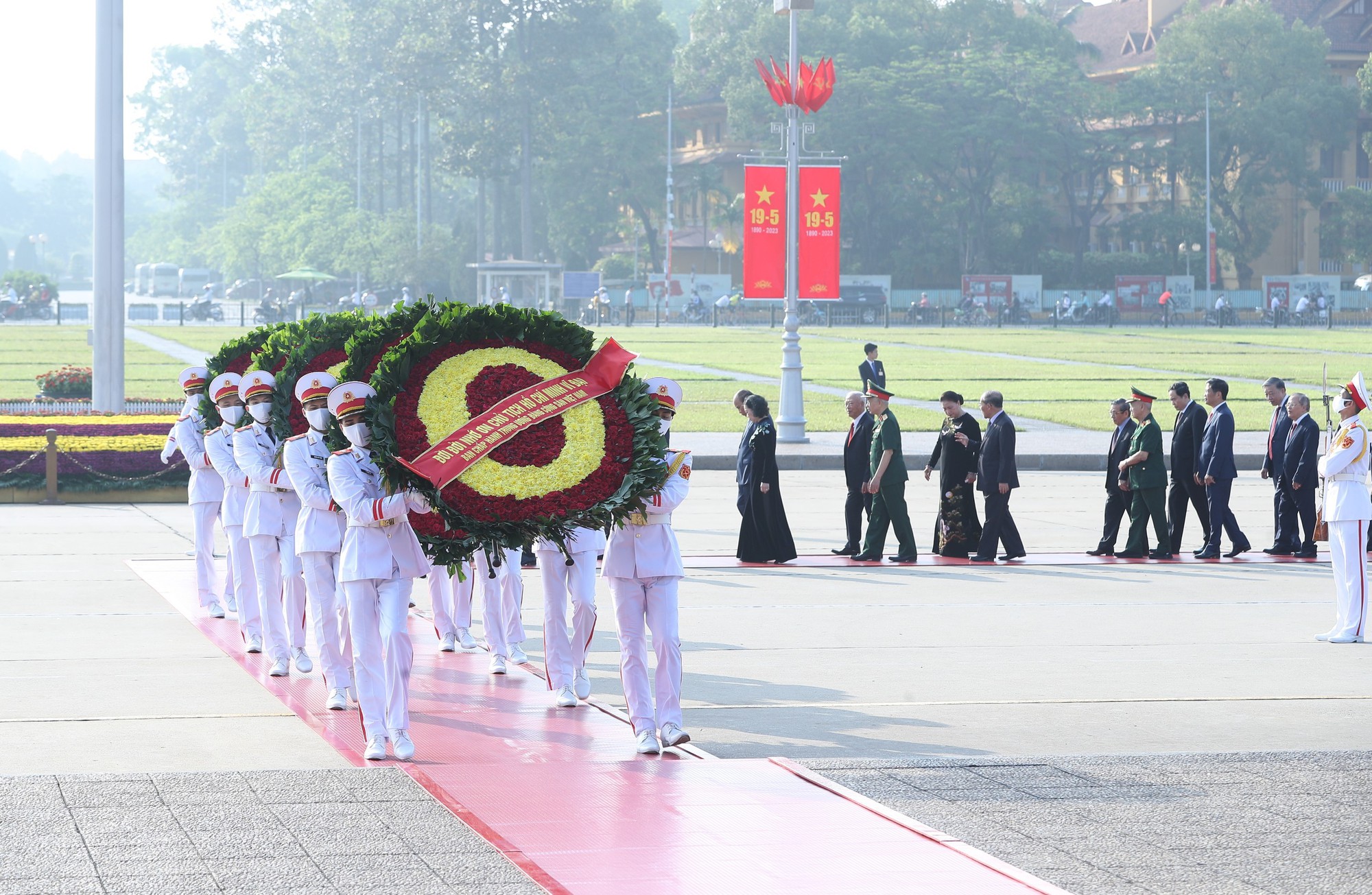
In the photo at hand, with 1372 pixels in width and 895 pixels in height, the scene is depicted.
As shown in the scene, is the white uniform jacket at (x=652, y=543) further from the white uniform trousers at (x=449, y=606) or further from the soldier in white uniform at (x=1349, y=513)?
the soldier in white uniform at (x=1349, y=513)

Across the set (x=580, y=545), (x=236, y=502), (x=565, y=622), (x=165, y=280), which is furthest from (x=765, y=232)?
(x=165, y=280)

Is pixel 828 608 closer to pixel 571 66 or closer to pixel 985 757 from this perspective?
pixel 985 757

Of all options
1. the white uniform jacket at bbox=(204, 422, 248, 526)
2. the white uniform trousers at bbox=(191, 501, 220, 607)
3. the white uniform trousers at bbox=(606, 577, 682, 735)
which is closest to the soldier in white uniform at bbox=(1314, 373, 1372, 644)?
the white uniform trousers at bbox=(606, 577, 682, 735)

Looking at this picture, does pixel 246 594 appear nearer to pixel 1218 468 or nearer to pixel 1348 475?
pixel 1348 475

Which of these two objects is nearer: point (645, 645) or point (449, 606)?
point (645, 645)

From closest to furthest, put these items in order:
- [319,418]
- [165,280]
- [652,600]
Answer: [652,600] → [319,418] → [165,280]

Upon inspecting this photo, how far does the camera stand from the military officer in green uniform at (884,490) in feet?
49.8

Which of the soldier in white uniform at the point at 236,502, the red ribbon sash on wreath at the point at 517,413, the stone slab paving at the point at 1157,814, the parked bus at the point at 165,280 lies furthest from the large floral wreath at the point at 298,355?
the parked bus at the point at 165,280

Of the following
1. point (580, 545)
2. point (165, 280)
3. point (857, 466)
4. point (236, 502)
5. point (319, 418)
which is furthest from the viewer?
point (165, 280)

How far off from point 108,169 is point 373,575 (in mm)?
16225

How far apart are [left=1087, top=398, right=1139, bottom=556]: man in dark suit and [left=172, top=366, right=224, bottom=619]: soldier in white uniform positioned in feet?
26.3

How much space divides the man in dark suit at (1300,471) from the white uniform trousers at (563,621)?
27.6 feet

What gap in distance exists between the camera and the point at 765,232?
2591 cm

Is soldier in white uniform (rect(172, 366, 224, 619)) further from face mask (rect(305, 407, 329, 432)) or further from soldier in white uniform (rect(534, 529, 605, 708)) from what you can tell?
face mask (rect(305, 407, 329, 432))
